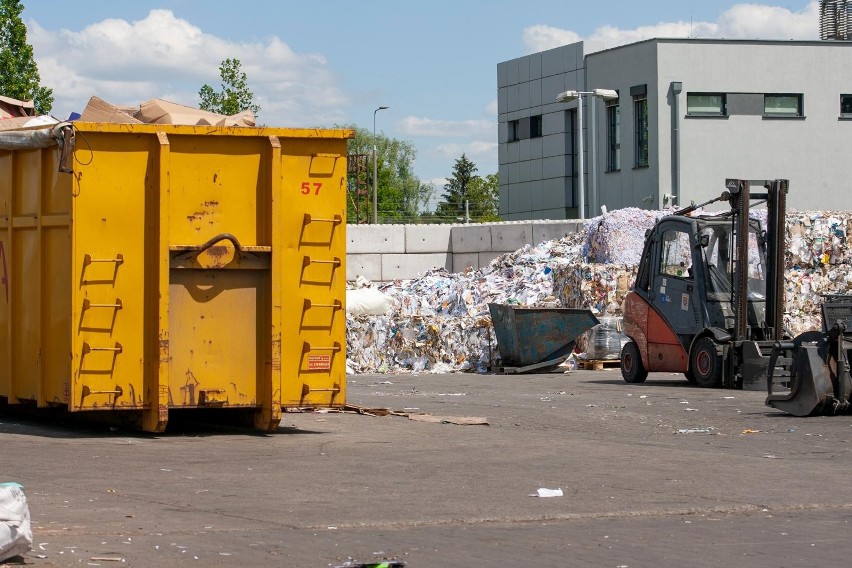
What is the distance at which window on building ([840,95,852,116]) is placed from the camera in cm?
5275

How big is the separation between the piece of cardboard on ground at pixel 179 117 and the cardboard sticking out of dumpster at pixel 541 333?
1203 cm

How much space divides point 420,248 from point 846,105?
24.5 metres

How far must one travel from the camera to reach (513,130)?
6203cm

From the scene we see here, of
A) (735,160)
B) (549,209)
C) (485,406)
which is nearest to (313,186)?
(485,406)

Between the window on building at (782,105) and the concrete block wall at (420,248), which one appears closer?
the concrete block wall at (420,248)

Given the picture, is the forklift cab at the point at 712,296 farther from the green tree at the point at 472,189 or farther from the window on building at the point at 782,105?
the green tree at the point at 472,189

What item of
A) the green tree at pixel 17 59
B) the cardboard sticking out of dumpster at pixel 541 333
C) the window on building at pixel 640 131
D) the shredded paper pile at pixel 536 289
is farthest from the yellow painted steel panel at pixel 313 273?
the window on building at pixel 640 131

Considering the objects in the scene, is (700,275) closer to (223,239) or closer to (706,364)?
(706,364)

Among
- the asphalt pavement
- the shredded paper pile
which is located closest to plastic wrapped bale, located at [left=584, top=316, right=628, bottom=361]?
the shredded paper pile

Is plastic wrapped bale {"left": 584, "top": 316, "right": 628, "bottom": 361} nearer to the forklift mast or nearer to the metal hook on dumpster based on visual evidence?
the forklift mast

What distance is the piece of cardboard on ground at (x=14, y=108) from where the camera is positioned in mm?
13983

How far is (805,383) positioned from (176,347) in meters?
6.53

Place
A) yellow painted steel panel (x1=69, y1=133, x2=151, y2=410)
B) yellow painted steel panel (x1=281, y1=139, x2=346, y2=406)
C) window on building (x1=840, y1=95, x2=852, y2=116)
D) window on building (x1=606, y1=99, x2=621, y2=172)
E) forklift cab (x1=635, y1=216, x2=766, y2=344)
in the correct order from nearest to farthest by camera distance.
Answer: yellow painted steel panel (x1=69, y1=133, x2=151, y2=410), yellow painted steel panel (x1=281, y1=139, x2=346, y2=406), forklift cab (x1=635, y1=216, x2=766, y2=344), window on building (x1=840, y1=95, x2=852, y2=116), window on building (x1=606, y1=99, x2=621, y2=172)

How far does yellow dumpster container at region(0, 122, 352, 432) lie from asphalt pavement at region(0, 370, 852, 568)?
47cm
